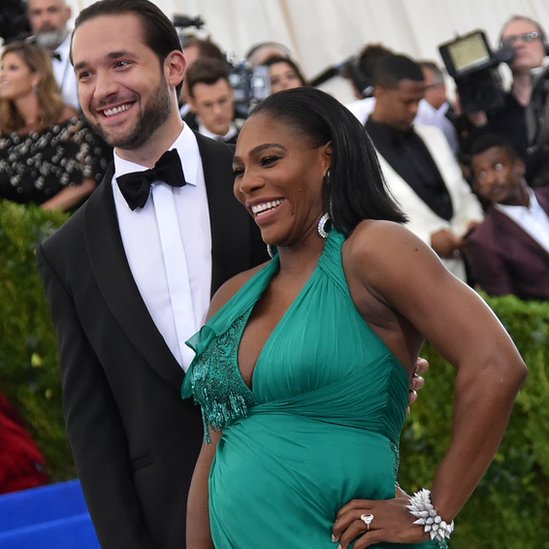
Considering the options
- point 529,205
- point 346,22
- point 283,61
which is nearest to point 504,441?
point 529,205

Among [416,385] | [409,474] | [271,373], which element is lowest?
[409,474]

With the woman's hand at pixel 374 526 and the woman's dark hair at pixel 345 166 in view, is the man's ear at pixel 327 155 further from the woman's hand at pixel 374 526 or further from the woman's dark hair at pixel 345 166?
the woman's hand at pixel 374 526

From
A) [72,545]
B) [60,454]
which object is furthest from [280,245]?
[60,454]

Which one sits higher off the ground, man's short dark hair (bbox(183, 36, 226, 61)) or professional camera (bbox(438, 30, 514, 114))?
man's short dark hair (bbox(183, 36, 226, 61))

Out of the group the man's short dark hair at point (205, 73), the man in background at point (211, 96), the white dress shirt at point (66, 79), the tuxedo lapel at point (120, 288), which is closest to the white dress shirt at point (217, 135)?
the man in background at point (211, 96)

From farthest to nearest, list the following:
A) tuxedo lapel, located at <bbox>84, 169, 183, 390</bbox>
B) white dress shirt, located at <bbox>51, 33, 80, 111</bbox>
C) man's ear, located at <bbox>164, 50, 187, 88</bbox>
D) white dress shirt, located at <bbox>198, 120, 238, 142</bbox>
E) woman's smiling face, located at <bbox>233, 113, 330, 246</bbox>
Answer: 1. white dress shirt, located at <bbox>51, 33, 80, 111</bbox>
2. white dress shirt, located at <bbox>198, 120, 238, 142</bbox>
3. man's ear, located at <bbox>164, 50, 187, 88</bbox>
4. tuxedo lapel, located at <bbox>84, 169, 183, 390</bbox>
5. woman's smiling face, located at <bbox>233, 113, 330, 246</bbox>

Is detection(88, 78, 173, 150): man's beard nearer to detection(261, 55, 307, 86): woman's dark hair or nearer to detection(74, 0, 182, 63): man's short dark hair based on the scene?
detection(74, 0, 182, 63): man's short dark hair

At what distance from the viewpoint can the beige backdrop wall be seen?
→ 384 inches

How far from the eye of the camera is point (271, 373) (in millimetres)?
2182

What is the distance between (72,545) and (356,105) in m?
3.29

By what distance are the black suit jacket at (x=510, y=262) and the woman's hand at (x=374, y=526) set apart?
372cm

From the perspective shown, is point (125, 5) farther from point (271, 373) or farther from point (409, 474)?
point (409, 474)

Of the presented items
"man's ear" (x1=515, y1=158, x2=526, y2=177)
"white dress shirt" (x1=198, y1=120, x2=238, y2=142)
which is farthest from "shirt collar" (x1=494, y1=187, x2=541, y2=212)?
"white dress shirt" (x1=198, y1=120, x2=238, y2=142)

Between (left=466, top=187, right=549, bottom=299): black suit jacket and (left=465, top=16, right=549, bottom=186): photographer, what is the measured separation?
1.00 m
